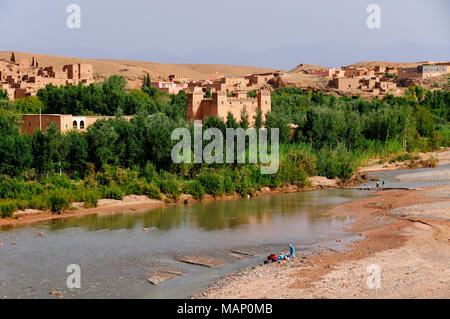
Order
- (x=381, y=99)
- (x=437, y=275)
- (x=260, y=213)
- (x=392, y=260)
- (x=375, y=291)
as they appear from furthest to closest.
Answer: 1. (x=381, y=99)
2. (x=260, y=213)
3. (x=392, y=260)
4. (x=437, y=275)
5. (x=375, y=291)

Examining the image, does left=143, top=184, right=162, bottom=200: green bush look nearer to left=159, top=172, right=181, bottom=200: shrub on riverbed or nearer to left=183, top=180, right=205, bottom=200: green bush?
left=159, top=172, right=181, bottom=200: shrub on riverbed

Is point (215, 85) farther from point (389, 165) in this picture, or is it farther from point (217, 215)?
point (217, 215)

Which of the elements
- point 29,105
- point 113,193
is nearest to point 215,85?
point 29,105

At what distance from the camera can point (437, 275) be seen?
39.7ft

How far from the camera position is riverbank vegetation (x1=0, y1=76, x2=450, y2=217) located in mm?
21625

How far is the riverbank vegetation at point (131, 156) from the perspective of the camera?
21.6 meters

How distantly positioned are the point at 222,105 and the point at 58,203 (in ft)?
48.6

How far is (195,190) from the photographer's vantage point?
23172mm

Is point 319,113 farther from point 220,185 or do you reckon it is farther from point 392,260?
point 392,260

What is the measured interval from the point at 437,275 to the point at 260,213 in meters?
8.92

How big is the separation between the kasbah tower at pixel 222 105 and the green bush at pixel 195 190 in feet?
30.5

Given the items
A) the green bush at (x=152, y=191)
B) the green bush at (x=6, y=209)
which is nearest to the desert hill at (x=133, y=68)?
the green bush at (x=152, y=191)

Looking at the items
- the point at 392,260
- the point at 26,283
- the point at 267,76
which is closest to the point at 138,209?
the point at 26,283

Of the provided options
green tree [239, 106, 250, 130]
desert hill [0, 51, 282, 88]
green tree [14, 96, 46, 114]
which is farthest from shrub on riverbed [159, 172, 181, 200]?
desert hill [0, 51, 282, 88]
